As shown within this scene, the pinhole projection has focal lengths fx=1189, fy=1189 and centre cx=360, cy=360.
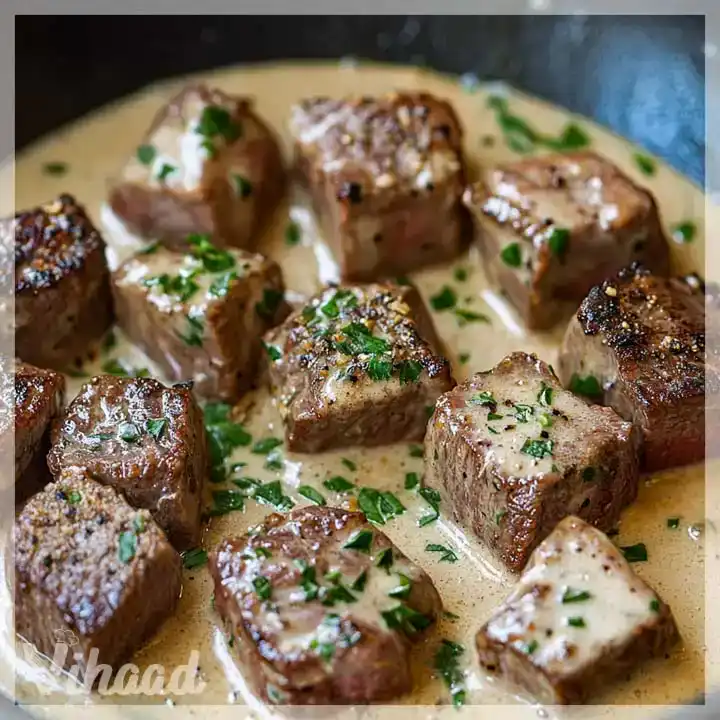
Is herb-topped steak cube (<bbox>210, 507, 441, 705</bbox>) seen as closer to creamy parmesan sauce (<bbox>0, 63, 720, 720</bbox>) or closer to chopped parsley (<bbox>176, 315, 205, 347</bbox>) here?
creamy parmesan sauce (<bbox>0, 63, 720, 720</bbox>)

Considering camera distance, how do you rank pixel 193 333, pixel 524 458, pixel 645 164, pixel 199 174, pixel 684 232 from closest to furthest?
pixel 524 458 < pixel 193 333 < pixel 199 174 < pixel 684 232 < pixel 645 164

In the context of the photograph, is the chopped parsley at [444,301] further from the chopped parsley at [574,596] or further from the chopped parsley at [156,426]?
the chopped parsley at [574,596]

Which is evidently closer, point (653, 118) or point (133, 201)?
point (133, 201)

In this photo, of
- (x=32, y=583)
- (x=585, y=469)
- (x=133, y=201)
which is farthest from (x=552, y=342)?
(x=32, y=583)

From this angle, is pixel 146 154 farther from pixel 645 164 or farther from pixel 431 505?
pixel 645 164

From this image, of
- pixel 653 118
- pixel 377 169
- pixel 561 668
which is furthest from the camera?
pixel 653 118

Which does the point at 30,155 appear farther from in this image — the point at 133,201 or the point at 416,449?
the point at 416,449

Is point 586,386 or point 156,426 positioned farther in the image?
point 586,386

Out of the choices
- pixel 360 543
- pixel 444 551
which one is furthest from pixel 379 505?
pixel 360 543

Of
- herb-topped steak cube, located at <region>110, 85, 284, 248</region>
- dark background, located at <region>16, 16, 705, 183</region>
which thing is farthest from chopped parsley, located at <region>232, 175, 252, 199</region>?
dark background, located at <region>16, 16, 705, 183</region>
